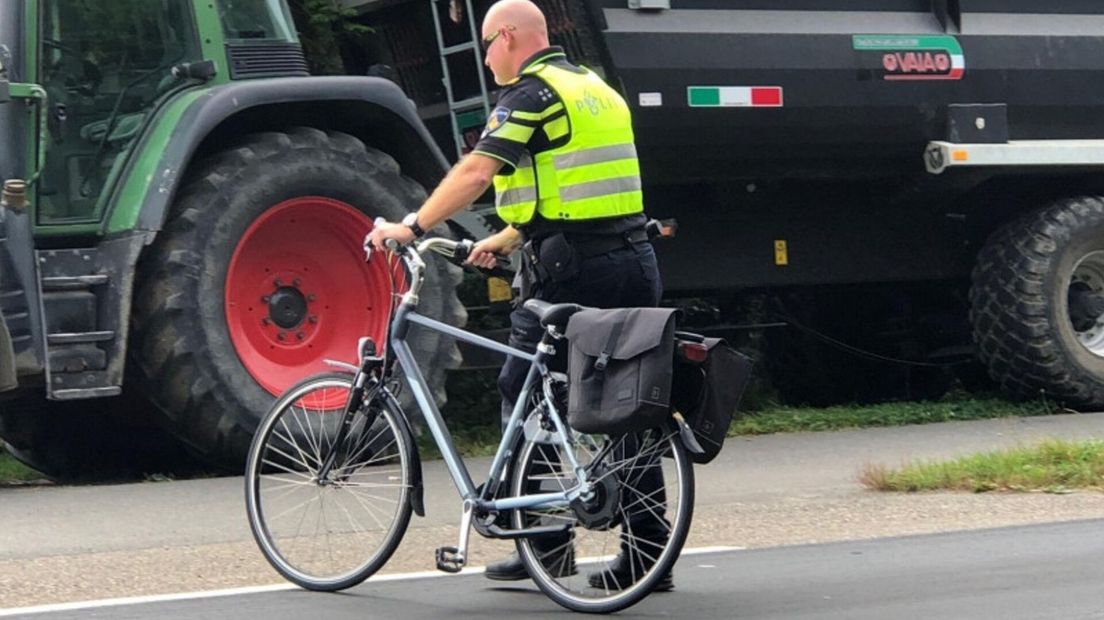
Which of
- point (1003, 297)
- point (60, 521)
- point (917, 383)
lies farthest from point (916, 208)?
point (60, 521)

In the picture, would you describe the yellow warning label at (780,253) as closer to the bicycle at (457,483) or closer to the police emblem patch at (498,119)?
the bicycle at (457,483)

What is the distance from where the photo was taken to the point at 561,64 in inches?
256

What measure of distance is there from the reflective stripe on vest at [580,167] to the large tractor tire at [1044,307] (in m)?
5.99

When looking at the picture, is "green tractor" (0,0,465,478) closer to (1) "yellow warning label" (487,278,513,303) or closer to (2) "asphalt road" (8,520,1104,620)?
(1) "yellow warning label" (487,278,513,303)

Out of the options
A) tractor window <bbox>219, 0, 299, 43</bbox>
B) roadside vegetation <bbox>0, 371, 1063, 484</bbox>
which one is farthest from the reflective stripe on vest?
roadside vegetation <bbox>0, 371, 1063, 484</bbox>

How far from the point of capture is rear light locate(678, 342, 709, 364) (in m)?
5.96

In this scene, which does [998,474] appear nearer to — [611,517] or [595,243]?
[595,243]

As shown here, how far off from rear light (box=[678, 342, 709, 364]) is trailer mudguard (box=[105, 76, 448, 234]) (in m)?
3.46

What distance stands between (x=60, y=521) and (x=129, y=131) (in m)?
1.93

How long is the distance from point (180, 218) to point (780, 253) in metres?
4.01

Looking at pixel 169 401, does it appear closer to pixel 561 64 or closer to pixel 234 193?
pixel 234 193

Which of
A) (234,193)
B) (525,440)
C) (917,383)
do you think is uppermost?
(234,193)

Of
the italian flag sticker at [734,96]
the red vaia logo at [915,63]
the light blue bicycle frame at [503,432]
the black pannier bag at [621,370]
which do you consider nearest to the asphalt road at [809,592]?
the light blue bicycle frame at [503,432]

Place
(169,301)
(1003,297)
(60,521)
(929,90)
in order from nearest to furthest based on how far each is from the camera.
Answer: (60,521), (169,301), (929,90), (1003,297)
